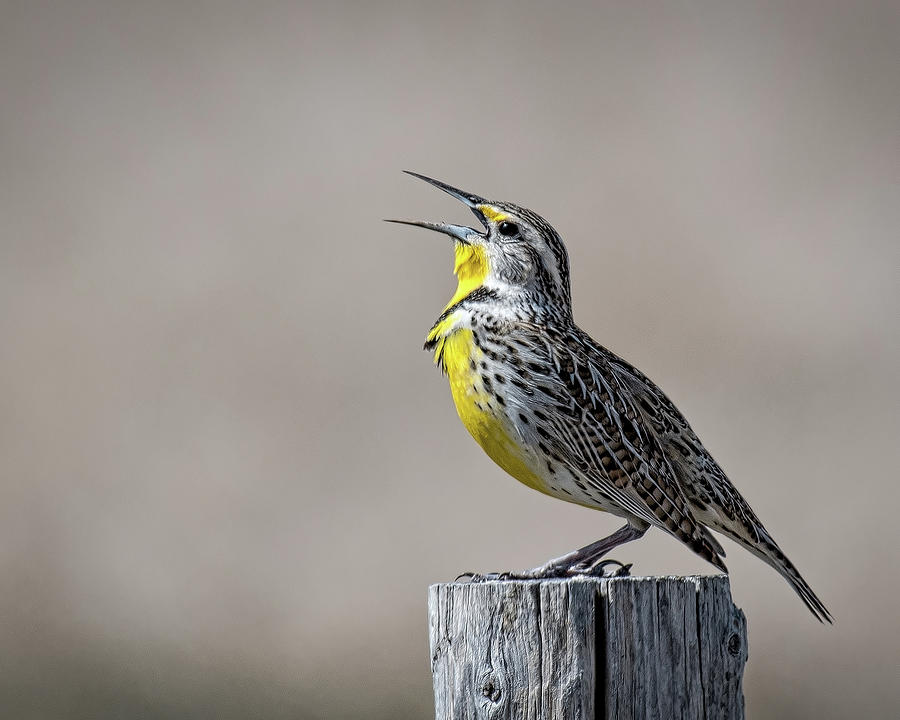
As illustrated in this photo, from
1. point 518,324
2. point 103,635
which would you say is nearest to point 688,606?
point 518,324

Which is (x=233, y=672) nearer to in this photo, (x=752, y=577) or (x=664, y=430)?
(x=752, y=577)

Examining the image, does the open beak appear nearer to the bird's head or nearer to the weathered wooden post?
the bird's head

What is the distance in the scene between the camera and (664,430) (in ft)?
12.2

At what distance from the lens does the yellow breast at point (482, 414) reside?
3426mm

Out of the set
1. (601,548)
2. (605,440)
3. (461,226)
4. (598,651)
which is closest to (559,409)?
(605,440)

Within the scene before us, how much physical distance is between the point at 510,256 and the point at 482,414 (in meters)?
0.58

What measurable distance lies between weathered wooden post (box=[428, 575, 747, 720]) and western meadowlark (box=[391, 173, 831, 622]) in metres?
0.76

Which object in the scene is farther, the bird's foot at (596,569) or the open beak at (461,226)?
the open beak at (461,226)

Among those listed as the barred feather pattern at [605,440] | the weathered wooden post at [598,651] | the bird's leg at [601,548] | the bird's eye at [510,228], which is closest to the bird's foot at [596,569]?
the bird's leg at [601,548]

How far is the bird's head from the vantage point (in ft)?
12.4

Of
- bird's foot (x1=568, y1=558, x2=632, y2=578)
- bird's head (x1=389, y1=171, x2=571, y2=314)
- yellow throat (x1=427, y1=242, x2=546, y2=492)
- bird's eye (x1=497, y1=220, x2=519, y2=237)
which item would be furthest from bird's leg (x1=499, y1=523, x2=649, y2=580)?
bird's eye (x1=497, y1=220, x2=519, y2=237)

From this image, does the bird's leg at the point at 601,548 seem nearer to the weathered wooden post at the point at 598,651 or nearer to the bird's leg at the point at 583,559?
the bird's leg at the point at 583,559

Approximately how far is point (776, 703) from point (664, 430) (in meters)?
3.38

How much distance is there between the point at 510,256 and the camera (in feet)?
12.5
